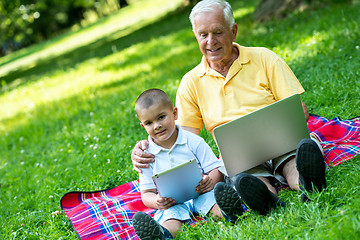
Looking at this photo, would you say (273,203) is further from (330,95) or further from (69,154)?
(69,154)

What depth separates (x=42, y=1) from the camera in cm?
2069

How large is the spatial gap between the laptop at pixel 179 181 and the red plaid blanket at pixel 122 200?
19.9 inches

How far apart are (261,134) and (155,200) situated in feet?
3.16

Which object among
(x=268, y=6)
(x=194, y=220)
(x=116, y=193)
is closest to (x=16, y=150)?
(x=116, y=193)

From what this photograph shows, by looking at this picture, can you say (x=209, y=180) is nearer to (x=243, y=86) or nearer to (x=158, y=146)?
(x=158, y=146)

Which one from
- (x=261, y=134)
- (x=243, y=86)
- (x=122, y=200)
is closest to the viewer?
(x=261, y=134)

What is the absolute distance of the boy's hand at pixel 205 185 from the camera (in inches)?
123

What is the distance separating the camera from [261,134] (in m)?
2.84

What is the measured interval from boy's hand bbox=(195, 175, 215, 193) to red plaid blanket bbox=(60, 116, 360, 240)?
0.61 metres

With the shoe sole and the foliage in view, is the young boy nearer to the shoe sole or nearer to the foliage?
the shoe sole

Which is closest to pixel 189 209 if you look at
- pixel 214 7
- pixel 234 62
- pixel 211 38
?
pixel 234 62

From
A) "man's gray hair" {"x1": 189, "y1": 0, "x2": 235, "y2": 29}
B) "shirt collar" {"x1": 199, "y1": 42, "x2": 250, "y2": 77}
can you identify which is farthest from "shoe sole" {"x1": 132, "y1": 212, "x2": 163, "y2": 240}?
"man's gray hair" {"x1": 189, "y1": 0, "x2": 235, "y2": 29}

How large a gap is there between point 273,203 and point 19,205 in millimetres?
2741

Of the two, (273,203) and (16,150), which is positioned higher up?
(16,150)
